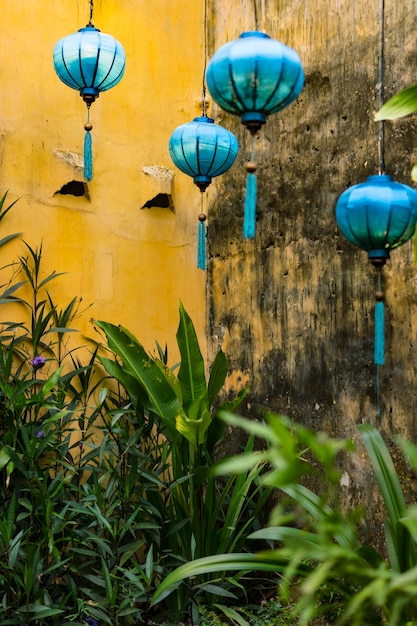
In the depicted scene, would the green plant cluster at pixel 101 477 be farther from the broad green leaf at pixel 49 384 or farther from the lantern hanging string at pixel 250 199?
the lantern hanging string at pixel 250 199

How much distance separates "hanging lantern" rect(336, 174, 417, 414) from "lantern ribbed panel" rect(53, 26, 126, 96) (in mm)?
1328

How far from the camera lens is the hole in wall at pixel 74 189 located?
3965 millimetres

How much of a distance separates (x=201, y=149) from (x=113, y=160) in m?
0.98

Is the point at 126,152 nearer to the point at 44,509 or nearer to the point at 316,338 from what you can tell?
the point at 316,338

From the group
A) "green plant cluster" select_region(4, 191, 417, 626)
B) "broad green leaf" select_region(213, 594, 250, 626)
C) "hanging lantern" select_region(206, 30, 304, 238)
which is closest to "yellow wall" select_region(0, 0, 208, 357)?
"green plant cluster" select_region(4, 191, 417, 626)

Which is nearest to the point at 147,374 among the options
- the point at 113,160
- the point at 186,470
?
the point at 186,470

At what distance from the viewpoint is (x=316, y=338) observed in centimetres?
372

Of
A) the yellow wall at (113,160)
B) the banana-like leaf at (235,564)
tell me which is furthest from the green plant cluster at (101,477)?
the banana-like leaf at (235,564)

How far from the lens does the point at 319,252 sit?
3.75 m

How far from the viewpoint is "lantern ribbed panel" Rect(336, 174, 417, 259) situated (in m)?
2.59

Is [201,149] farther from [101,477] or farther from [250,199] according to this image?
[101,477]

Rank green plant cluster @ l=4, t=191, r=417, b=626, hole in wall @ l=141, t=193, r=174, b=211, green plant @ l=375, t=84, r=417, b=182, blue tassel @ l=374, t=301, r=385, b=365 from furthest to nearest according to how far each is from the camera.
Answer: hole in wall @ l=141, t=193, r=174, b=211 → green plant cluster @ l=4, t=191, r=417, b=626 → blue tassel @ l=374, t=301, r=385, b=365 → green plant @ l=375, t=84, r=417, b=182

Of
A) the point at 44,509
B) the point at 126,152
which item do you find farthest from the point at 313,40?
the point at 44,509

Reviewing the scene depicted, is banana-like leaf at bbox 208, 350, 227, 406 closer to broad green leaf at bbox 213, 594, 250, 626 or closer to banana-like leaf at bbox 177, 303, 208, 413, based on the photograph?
banana-like leaf at bbox 177, 303, 208, 413
